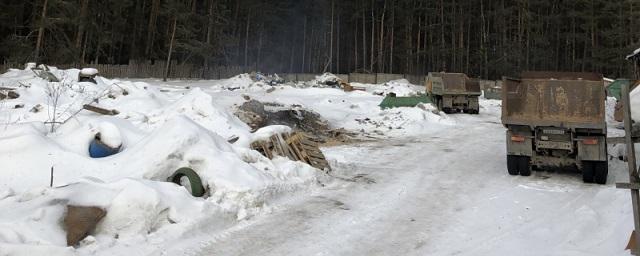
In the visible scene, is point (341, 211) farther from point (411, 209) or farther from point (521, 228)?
point (521, 228)

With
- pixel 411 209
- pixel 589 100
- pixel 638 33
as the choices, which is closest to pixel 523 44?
pixel 638 33

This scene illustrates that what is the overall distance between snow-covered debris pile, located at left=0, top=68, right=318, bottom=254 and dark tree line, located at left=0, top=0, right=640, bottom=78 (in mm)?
32305

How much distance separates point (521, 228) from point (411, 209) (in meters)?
1.59

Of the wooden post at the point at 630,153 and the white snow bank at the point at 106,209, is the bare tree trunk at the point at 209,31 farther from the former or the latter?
the wooden post at the point at 630,153

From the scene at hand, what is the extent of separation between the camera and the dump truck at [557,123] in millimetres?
9867

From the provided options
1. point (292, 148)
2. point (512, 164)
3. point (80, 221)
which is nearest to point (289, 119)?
point (292, 148)

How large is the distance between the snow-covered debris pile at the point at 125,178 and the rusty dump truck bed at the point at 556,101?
429 cm

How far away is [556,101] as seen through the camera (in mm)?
10375

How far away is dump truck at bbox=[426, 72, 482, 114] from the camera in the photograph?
2614 centimetres

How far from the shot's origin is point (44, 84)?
15.2 meters

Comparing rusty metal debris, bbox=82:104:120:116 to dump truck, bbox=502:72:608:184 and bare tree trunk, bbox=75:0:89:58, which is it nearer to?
dump truck, bbox=502:72:608:184

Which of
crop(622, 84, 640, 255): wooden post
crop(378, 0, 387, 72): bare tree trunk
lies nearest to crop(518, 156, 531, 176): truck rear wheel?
crop(622, 84, 640, 255): wooden post

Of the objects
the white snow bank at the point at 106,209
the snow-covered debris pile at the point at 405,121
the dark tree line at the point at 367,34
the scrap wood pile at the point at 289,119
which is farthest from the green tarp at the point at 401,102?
the dark tree line at the point at 367,34

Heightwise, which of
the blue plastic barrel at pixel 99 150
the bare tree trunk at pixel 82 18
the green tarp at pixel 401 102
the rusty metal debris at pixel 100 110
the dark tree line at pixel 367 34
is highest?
the dark tree line at pixel 367 34
